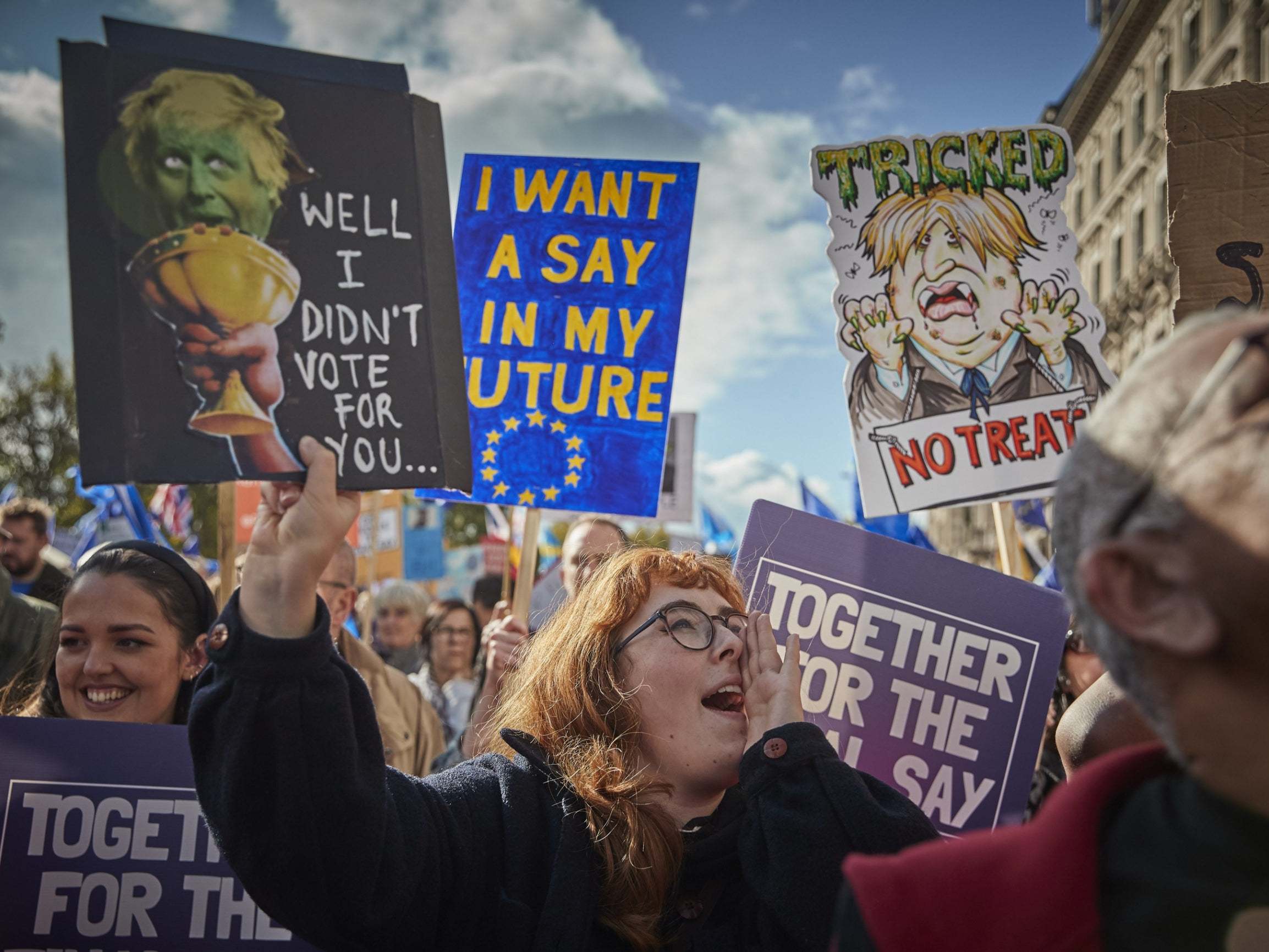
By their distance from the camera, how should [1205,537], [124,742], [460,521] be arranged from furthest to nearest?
[460,521], [124,742], [1205,537]

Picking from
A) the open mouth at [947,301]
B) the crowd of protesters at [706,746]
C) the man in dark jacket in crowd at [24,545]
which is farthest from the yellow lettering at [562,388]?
the man in dark jacket in crowd at [24,545]

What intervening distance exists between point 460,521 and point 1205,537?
44737mm

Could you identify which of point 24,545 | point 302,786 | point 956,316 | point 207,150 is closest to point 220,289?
point 207,150

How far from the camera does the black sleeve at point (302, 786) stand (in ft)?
5.15

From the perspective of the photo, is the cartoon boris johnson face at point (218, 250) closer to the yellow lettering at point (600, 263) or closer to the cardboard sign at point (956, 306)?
the yellow lettering at point (600, 263)

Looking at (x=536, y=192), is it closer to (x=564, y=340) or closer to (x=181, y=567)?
(x=564, y=340)

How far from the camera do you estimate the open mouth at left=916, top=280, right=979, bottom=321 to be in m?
3.51

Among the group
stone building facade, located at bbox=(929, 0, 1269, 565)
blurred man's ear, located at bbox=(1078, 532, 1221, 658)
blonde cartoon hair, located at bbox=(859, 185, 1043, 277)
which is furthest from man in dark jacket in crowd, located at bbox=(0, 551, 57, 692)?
stone building facade, located at bbox=(929, 0, 1269, 565)

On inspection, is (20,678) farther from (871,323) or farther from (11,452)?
(11,452)

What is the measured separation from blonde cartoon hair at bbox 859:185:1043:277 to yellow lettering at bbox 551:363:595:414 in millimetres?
939

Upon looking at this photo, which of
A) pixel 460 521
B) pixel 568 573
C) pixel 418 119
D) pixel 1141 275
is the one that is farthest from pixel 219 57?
pixel 460 521

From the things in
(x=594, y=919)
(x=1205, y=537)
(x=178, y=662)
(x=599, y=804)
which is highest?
(x=1205, y=537)

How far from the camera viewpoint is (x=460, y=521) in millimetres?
45094

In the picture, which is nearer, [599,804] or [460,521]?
[599,804]
